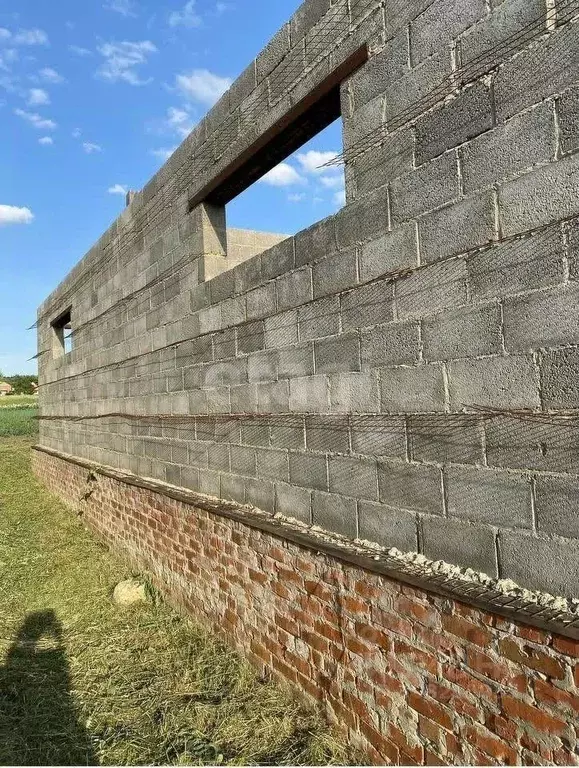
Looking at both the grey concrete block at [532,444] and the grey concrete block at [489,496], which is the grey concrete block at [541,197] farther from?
the grey concrete block at [489,496]

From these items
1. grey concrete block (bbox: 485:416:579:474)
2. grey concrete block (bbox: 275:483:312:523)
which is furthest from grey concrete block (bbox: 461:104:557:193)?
grey concrete block (bbox: 275:483:312:523)

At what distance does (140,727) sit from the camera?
3.44 metres

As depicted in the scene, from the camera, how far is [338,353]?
3242 mm

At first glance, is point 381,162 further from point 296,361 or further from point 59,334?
point 59,334

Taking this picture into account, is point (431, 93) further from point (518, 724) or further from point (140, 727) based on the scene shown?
point (140, 727)

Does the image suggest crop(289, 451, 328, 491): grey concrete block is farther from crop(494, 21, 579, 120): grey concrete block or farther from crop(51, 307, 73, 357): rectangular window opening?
crop(51, 307, 73, 357): rectangular window opening

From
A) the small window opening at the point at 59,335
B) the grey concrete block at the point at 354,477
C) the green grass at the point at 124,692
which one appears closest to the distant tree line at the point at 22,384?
the small window opening at the point at 59,335

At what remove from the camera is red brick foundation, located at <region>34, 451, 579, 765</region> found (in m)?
2.11

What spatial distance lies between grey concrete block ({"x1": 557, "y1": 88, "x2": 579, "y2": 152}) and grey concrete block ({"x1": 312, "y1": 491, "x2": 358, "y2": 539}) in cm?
191

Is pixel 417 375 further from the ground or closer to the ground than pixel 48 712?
further from the ground

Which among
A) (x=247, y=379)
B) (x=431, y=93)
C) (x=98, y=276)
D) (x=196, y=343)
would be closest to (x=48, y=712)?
(x=247, y=379)

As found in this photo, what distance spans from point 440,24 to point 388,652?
2878 mm

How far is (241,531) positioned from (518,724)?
2.23 metres

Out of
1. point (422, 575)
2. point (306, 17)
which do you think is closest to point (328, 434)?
point (422, 575)
